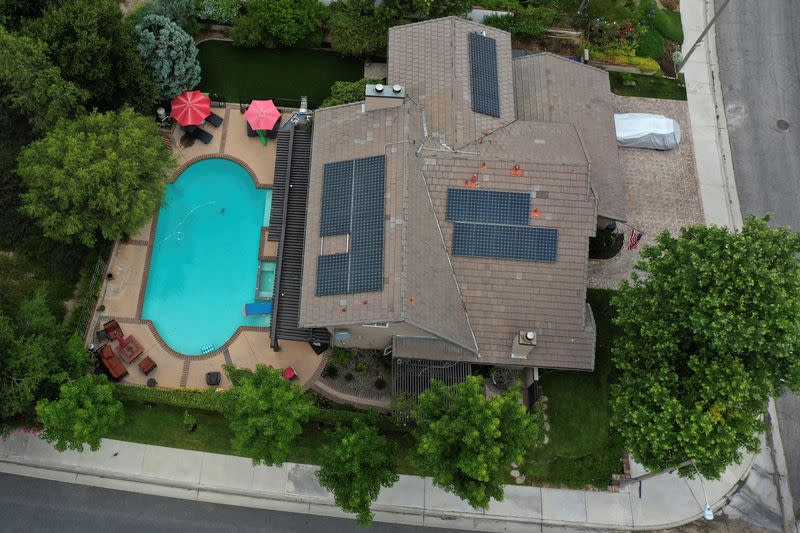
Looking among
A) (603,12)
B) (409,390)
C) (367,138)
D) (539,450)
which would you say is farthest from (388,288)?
(603,12)

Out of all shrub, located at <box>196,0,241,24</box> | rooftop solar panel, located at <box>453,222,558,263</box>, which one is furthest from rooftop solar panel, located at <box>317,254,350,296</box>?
shrub, located at <box>196,0,241,24</box>

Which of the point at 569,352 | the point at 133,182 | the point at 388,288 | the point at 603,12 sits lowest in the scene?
the point at 569,352

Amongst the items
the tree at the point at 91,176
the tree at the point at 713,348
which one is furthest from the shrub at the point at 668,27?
the tree at the point at 91,176

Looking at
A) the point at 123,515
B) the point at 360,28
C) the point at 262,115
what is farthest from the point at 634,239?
the point at 123,515

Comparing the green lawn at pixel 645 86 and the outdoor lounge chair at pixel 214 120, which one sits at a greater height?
the green lawn at pixel 645 86

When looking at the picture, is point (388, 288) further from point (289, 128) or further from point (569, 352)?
point (289, 128)

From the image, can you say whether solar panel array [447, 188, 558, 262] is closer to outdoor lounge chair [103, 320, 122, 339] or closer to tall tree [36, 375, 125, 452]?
tall tree [36, 375, 125, 452]

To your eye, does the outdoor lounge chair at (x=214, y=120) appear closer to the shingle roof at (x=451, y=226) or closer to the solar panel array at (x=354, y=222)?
the shingle roof at (x=451, y=226)
